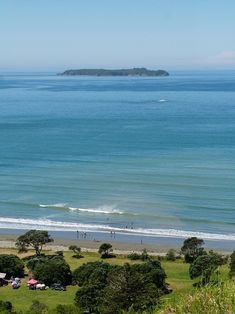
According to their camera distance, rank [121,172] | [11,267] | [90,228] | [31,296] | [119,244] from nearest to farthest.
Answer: [31,296], [11,267], [119,244], [90,228], [121,172]

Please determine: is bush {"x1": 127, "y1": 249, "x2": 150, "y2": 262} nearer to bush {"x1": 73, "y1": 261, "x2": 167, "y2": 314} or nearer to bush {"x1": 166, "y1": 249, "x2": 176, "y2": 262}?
bush {"x1": 166, "y1": 249, "x2": 176, "y2": 262}

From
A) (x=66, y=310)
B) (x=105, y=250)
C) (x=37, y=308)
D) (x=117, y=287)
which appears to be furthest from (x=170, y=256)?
(x=66, y=310)

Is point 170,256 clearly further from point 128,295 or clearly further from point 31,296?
point 128,295

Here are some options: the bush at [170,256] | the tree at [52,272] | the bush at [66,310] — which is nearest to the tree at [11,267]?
the tree at [52,272]

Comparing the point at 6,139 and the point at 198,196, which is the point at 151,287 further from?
the point at 6,139

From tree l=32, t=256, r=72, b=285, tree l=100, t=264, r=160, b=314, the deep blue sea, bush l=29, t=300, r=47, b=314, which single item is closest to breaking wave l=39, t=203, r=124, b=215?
the deep blue sea

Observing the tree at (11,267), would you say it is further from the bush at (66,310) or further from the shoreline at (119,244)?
the bush at (66,310)

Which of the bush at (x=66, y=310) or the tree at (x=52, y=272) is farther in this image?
→ the tree at (x=52, y=272)
